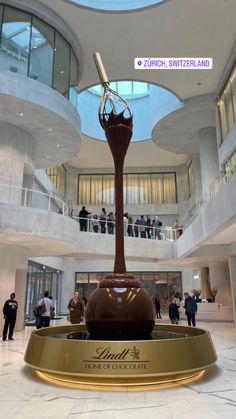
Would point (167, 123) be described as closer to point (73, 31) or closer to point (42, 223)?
point (73, 31)

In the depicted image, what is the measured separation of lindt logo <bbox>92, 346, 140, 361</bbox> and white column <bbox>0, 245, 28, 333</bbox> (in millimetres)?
10230

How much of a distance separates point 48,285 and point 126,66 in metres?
17.1

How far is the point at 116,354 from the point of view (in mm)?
5574

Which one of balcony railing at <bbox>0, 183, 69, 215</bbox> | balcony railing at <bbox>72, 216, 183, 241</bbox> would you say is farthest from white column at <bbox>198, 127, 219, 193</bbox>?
balcony railing at <bbox>0, 183, 69, 215</bbox>

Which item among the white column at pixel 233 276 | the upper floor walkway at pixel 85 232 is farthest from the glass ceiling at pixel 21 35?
the white column at pixel 233 276

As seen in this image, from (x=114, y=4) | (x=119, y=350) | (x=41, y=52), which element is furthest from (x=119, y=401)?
(x=114, y=4)

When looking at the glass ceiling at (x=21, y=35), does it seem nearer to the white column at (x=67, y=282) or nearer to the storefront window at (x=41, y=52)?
the storefront window at (x=41, y=52)

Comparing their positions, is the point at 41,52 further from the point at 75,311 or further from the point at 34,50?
the point at 75,311

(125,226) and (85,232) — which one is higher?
(125,226)

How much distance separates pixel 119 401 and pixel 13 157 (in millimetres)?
13432

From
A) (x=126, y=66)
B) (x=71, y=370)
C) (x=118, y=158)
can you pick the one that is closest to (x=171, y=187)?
(x=126, y=66)

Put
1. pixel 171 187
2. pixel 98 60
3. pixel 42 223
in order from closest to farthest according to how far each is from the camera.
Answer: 1. pixel 98 60
2. pixel 42 223
3. pixel 171 187

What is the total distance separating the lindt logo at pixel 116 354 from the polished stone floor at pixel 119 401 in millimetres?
471

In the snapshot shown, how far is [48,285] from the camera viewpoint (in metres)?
27.9
